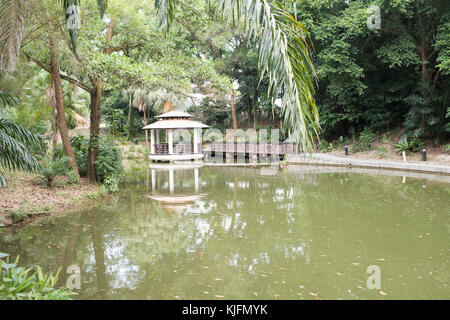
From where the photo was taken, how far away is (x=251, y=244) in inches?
229

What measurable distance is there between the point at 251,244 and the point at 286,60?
3.91 m

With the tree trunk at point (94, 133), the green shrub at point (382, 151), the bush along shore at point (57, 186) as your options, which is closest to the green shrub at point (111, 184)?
the bush along shore at point (57, 186)

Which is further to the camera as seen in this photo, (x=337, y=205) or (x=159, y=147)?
(x=159, y=147)

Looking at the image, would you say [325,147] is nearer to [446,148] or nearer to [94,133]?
[446,148]

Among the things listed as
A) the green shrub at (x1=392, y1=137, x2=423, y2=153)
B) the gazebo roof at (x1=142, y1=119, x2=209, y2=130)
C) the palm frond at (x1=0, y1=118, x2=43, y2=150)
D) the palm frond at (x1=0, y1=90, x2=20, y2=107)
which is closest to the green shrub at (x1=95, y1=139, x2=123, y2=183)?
the palm frond at (x1=0, y1=118, x2=43, y2=150)

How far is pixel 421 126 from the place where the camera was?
1758 cm

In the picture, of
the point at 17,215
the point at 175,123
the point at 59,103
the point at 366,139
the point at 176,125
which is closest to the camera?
the point at 17,215

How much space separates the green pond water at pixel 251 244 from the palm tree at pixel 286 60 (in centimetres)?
225

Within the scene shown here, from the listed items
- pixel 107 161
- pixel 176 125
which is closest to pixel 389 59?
pixel 176 125

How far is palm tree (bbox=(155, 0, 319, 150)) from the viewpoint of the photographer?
8.22ft

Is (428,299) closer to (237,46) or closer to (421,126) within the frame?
(421,126)

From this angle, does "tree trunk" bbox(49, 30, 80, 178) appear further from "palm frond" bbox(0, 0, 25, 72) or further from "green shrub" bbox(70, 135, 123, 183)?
"palm frond" bbox(0, 0, 25, 72)
